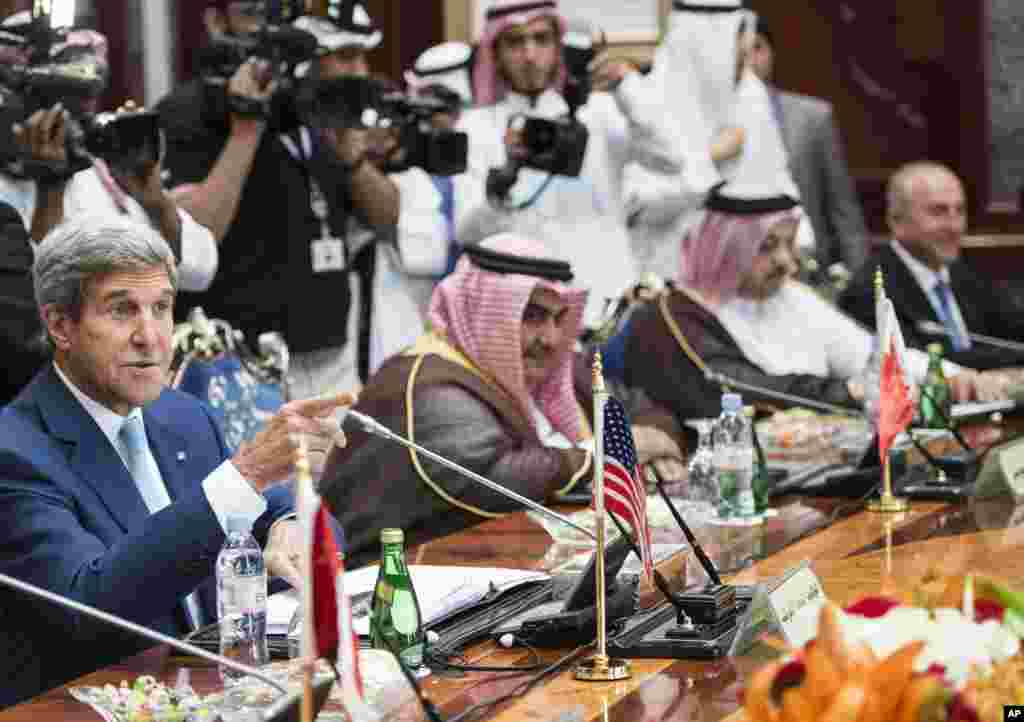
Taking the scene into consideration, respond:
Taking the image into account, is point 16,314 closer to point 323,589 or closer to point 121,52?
point 323,589

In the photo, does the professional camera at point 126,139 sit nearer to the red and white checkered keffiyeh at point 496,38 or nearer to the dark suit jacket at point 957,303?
the red and white checkered keffiyeh at point 496,38

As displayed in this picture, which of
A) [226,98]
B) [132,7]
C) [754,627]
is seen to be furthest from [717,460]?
[132,7]

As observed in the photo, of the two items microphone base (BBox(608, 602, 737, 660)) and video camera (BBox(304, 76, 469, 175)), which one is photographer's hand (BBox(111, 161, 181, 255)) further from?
microphone base (BBox(608, 602, 737, 660))

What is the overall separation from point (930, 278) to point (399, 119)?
2003 mm

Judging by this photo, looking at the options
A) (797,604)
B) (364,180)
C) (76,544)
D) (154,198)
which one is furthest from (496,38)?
(797,604)

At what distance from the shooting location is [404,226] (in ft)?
18.2

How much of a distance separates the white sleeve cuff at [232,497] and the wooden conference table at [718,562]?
0.21 m

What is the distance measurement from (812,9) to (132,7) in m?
2.83

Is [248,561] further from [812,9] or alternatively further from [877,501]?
[812,9]

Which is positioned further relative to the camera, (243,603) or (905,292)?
(905,292)

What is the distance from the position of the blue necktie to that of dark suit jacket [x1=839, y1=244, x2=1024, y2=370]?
4cm

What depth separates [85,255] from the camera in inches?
118

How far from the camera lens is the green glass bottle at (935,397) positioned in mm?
4492

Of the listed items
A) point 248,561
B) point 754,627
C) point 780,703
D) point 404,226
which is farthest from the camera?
point 404,226
